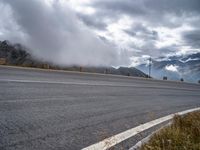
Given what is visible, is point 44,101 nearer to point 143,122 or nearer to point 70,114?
point 70,114

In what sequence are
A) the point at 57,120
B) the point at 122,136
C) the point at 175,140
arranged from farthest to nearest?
the point at 57,120, the point at 122,136, the point at 175,140

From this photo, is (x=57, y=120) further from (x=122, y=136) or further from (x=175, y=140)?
(x=175, y=140)

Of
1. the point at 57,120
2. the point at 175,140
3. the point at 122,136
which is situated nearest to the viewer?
the point at 175,140

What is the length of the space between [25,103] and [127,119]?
2335 millimetres

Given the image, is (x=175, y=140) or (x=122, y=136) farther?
(x=122, y=136)

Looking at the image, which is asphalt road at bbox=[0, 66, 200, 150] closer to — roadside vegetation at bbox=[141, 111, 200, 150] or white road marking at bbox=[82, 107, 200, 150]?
white road marking at bbox=[82, 107, 200, 150]

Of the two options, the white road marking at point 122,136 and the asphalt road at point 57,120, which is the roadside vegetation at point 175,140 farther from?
the asphalt road at point 57,120

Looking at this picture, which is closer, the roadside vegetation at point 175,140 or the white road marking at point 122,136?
the roadside vegetation at point 175,140

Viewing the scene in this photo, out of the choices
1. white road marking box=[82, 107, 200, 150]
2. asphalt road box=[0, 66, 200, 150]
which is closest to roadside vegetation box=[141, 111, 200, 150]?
white road marking box=[82, 107, 200, 150]

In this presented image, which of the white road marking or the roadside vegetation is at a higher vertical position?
the roadside vegetation

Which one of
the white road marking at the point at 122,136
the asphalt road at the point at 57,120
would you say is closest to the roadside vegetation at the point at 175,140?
the white road marking at the point at 122,136

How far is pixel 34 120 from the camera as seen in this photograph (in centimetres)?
590

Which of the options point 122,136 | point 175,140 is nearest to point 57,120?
point 122,136

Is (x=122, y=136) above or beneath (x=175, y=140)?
beneath
